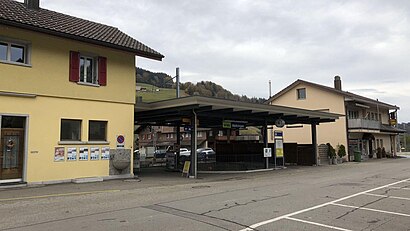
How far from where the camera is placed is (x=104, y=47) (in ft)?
55.5

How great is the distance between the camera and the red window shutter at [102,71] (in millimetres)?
17016

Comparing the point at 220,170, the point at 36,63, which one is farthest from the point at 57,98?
the point at 220,170

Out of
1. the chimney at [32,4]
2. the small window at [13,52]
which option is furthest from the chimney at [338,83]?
the small window at [13,52]

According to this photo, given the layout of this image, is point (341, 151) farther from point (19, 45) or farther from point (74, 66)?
point (19, 45)

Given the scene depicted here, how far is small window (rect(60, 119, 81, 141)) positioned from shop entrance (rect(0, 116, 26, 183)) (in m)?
1.66

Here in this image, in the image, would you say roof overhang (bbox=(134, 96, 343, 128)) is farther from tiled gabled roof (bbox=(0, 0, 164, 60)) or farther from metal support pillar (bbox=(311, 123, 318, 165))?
tiled gabled roof (bbox=(0, 0, 164, 60))

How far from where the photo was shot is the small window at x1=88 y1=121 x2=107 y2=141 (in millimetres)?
16672

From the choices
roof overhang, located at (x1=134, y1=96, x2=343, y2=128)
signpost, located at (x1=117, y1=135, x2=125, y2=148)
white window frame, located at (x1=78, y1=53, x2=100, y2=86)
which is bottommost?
signpost, located at (x1=117, y1=135, x2=125, y2=148)

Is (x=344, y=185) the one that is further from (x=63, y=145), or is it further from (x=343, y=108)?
(x=343, y=108)

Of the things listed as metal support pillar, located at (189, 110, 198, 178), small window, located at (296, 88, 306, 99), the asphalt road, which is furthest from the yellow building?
small window, located at (296, 88, 306, 99)

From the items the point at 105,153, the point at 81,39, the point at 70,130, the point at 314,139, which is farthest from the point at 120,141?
the point at 314,139

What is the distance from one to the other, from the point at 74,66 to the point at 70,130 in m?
2.90

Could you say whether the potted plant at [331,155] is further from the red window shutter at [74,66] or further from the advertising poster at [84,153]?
the red window shutter at [74,66]

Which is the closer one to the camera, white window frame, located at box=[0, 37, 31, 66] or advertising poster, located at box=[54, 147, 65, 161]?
white window frame, located at box=[0, 37, 31, 66]
